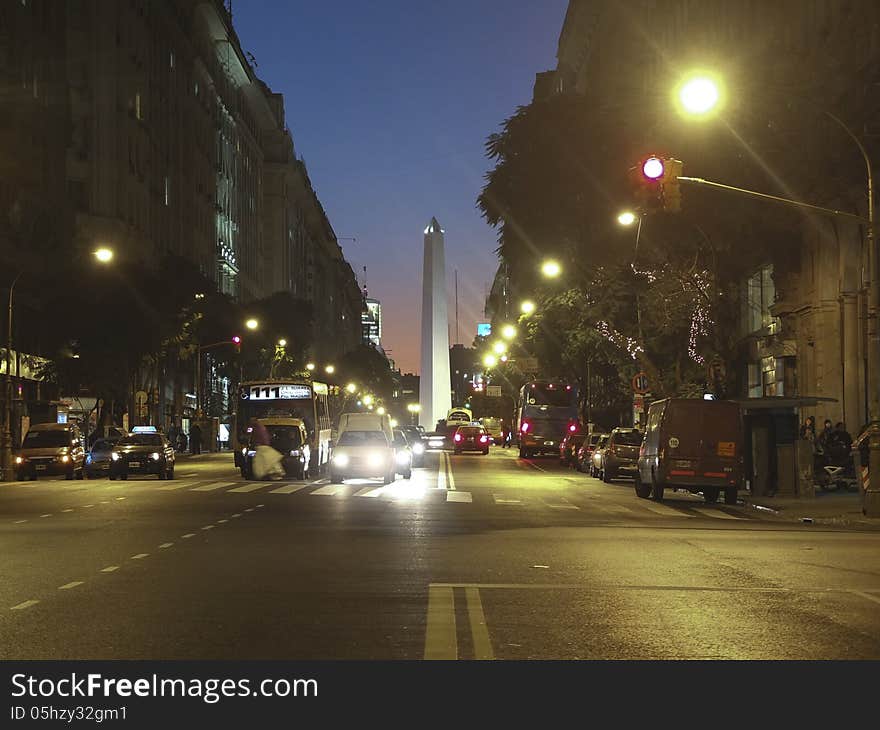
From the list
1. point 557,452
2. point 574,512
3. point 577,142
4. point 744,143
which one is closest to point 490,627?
point 574,512

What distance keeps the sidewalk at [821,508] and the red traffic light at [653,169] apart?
23.8 feet

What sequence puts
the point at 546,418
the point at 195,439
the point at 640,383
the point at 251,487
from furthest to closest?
the point at 195,439 < the point at 546,418 < the point at 640,383 < the point at 251,487

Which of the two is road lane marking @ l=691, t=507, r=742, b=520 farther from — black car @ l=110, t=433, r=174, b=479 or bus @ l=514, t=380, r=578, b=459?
bus @ l=514, t=380, r=578, b=459

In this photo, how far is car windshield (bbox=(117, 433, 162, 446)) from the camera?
4456 cm

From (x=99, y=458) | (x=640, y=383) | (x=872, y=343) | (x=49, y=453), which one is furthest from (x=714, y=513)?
(x=99, y=458)

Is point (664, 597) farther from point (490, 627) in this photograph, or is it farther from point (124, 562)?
point (124, 562)

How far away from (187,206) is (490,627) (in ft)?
306

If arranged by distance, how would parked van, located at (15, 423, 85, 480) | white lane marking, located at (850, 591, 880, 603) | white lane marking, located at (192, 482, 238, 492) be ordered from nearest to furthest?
1. white lane marking, located at (850, 591, 880, 603)
2. white lane marking, located at (192, 482, 238, 492)
3. parked van, located at (15, 423, 85, 480)

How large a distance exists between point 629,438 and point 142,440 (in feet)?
52.2

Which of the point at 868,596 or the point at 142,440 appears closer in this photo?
the point at 868,596

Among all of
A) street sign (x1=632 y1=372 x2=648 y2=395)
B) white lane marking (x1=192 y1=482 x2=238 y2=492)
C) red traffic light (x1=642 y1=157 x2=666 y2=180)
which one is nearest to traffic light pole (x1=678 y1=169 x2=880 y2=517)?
red traffic light (x1=642 y1=157 x2=666 y2=180)

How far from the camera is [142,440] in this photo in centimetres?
→ 4484

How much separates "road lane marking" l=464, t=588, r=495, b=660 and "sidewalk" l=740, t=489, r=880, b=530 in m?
13.0

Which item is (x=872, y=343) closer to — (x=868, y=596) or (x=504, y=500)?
(x=504, y=500)
